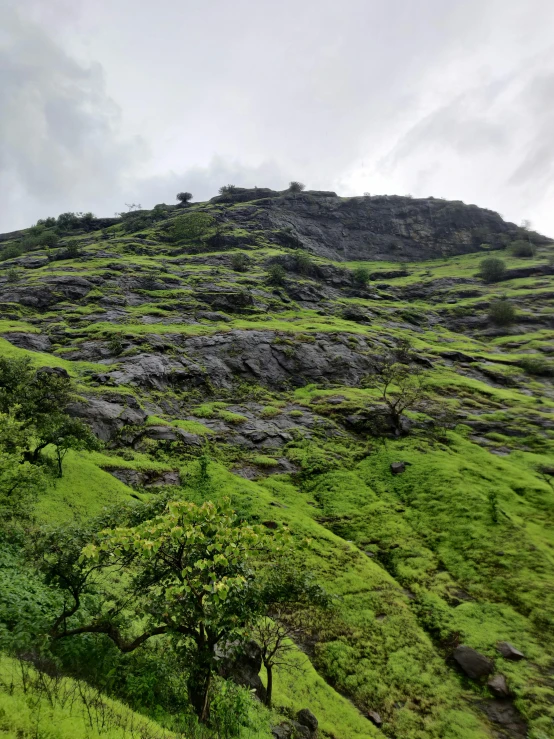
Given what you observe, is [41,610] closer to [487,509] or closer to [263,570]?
[263,570]

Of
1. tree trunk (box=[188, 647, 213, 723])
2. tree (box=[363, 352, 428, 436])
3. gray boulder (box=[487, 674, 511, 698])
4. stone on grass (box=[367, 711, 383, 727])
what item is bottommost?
stone on grass (box=[367, 711, 383, 727])

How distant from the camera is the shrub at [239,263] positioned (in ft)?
362

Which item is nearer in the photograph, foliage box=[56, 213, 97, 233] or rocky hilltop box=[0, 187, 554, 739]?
rocky hilltop box=[0, 187, 554, 739]

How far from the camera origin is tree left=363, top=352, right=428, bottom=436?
45781 mm

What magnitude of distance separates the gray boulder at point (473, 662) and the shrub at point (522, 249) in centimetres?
16583

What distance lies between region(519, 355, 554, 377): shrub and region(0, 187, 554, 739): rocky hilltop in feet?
1.36

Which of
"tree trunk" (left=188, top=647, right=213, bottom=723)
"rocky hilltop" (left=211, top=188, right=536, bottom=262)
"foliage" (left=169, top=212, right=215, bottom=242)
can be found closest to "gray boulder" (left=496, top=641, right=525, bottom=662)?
"tree trunk" (left=188, top=647, right=213, bottom=723)

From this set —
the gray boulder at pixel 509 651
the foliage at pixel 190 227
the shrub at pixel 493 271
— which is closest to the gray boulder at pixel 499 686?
the gray boulder at pixel 509 651

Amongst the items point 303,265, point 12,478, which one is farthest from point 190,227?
point 12,478

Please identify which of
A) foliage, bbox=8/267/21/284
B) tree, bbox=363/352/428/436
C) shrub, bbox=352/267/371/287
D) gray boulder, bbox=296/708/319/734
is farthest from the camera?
shrub, bbox=352/267/371/287

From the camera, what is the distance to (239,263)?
11038 cm

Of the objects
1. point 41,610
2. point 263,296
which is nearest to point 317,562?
point 41,610

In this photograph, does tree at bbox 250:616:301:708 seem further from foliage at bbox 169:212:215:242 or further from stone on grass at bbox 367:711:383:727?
foliage at bbox 169:212:215:242

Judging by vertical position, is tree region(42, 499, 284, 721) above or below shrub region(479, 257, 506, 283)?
below
